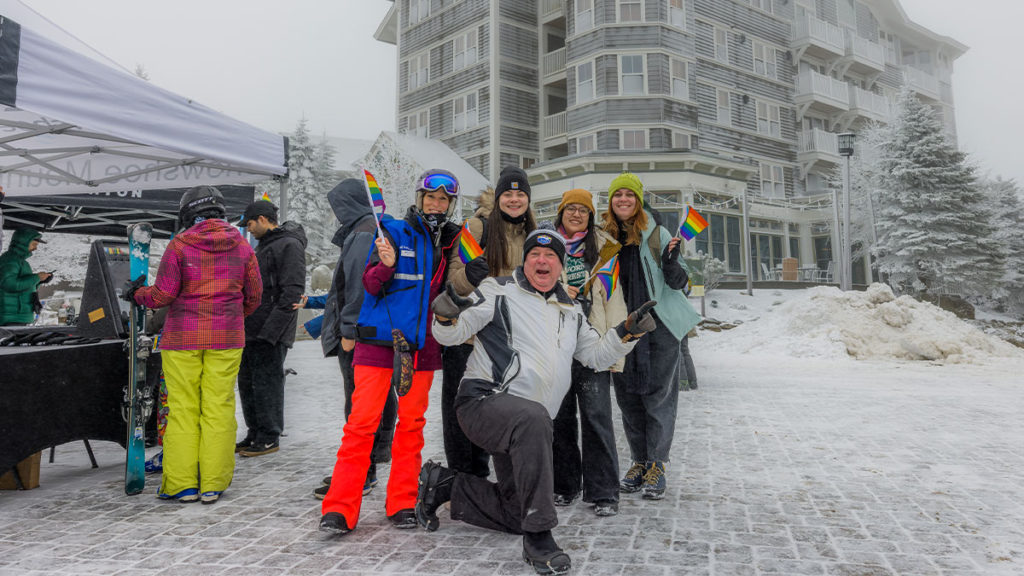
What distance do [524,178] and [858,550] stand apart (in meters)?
2.72

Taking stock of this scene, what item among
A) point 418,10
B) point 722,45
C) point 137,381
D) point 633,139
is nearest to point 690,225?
point 137,381

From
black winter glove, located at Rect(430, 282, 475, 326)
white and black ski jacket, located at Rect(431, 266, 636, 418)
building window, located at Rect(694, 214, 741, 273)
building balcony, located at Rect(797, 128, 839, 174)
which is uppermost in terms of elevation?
building balcony, located at Rect(797, 128, 839, 174)

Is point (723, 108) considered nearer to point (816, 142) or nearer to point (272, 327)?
point (816, 142)

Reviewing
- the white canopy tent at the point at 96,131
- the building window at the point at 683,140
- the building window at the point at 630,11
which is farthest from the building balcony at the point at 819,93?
the white canopy tent at the point at 96,131

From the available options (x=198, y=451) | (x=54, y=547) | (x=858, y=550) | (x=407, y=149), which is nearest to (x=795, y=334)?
(x=858, y=550)

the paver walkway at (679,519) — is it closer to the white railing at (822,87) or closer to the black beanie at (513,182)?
the black beanie at (513,182)

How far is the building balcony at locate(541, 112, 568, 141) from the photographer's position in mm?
26828

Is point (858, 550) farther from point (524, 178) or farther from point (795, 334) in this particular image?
point (795, 334)

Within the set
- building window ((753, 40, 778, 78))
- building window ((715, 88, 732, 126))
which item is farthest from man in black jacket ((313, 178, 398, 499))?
building window ((753, 40, 778, 78))

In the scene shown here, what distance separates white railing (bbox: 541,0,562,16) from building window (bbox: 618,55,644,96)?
565cm

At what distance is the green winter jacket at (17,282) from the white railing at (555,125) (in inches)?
849

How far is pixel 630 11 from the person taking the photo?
24031 millimetres

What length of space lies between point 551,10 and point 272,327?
87.0 ft

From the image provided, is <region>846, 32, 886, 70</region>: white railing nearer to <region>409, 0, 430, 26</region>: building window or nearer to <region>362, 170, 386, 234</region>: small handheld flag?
<region>409, 0, 430, 26</region>: building window
